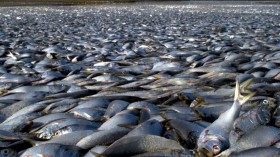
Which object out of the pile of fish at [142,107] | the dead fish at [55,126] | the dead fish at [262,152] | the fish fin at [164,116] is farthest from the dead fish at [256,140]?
the dead fish at [55,126]

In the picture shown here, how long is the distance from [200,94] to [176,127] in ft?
3.75

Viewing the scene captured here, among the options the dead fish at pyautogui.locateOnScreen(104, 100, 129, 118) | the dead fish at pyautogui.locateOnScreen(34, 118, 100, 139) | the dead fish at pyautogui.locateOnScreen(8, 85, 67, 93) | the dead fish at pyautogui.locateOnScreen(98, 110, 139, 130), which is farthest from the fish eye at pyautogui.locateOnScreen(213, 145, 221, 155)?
the dead fish at pyautogui.locateOnScreen(8, 85, 67, 93)

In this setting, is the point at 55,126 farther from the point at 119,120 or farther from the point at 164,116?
the point at 164,116

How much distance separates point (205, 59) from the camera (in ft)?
19.9

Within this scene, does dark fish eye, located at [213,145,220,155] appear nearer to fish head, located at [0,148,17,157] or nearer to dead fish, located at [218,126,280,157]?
dead fish, located at [218,126,280,157]

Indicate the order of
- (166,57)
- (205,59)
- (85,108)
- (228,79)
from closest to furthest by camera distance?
(85,108) < (228,79) < (205,59) < (166,57)

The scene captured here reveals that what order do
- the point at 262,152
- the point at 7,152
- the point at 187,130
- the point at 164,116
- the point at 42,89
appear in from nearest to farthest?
the point at 262,152 < the point at 7,152 < the point at 187,130 < the point at 164,116 < the point at 42,89

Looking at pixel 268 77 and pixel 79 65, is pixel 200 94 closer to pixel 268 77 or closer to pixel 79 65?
pixel 268 77

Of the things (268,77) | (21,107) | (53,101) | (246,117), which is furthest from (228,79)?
(21,107)

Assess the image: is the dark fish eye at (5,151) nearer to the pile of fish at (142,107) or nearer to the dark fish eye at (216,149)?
the pile of fish at (142,107)

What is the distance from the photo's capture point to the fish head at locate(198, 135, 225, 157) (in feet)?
8.29

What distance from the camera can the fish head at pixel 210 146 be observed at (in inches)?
99.4

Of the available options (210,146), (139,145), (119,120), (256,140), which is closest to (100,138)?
(139,145)

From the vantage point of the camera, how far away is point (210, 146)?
255 centimetres
